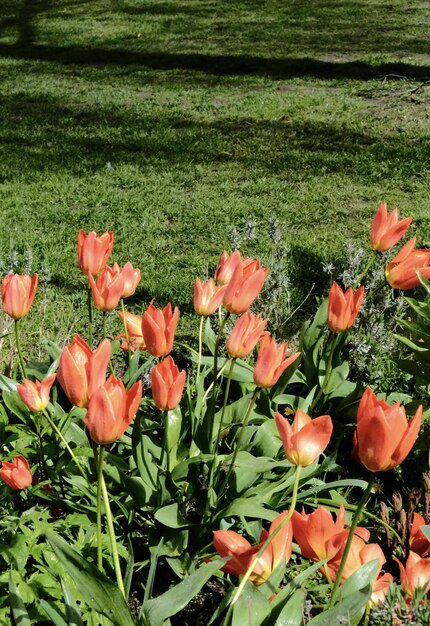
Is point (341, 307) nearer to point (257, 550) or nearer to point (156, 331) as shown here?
point (156, 331)

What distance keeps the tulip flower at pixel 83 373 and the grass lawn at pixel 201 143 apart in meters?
1.43

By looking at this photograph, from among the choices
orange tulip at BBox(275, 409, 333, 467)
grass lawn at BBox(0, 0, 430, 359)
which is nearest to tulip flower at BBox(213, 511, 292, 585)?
orange tulip at BBox(275, 409, 333, 467)

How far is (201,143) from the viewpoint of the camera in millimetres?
7285

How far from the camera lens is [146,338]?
6.05 feet

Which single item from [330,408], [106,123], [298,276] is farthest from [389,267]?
[106,123]

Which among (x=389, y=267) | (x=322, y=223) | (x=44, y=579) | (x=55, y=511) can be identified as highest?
(x=389, y=267)

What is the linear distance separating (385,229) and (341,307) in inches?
14.3

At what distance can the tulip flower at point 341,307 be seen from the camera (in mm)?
2078

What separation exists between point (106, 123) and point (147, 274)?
3.78 metres

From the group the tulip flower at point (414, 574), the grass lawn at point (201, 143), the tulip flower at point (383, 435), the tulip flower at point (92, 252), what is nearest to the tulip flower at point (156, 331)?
the tulip flower at point (92, 252)

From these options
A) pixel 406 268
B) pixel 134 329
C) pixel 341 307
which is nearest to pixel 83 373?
pixel 341 307

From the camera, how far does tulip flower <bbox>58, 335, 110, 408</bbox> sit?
1505 millimetres

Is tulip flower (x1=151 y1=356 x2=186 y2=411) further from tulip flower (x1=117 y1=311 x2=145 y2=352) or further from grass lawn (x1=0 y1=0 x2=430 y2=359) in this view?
grass lawn (x1=0 y1=0 x2=430 y2=359)

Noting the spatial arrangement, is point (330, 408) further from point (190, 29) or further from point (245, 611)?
point (190, 29)
